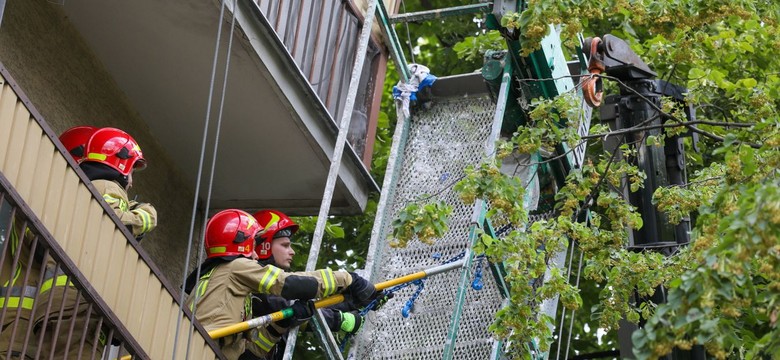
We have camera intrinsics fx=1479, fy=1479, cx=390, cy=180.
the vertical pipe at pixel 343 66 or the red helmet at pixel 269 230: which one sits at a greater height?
the vertical pipe at pixel 343 66

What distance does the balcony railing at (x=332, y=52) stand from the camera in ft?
35.1

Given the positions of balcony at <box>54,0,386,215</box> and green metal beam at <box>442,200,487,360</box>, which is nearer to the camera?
green metal beam at <box>442,200,487,360</box>

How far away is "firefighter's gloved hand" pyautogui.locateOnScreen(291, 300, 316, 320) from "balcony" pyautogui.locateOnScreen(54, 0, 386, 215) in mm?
1803

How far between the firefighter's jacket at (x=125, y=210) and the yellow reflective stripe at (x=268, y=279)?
0.76 m

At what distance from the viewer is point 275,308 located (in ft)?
31.0

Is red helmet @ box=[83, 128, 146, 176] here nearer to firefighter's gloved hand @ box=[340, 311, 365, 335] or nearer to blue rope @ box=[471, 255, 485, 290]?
firefighter's gloved hand @ box=[340, 311, 365, 335]

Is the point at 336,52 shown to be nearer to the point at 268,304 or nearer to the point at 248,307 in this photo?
the point at 268,304

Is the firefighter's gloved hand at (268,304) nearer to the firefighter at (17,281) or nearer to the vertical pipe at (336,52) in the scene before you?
the firefighter at (17,281)

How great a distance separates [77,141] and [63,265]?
145cm

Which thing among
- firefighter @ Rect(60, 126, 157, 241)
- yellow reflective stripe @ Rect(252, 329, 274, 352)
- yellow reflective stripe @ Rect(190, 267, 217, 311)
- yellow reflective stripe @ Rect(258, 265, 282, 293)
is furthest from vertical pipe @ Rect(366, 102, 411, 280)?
firefighter @ Rect(60, 126, 157, 241)

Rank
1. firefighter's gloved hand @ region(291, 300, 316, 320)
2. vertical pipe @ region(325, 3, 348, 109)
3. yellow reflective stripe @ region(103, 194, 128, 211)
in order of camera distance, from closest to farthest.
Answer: yellow reflective stripe @ region(103, 194, 128, 211) → firefighter's gloved hand @ region(291, 300, 316, 320) → vertical pipe @ region(325, 3, 348, 109)

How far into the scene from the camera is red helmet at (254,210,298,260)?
388 inches

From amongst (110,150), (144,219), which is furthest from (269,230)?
(110,150)

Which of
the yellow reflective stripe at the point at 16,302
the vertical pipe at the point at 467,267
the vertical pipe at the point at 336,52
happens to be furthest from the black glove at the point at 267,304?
the vertical pipe at the point at 336,52
